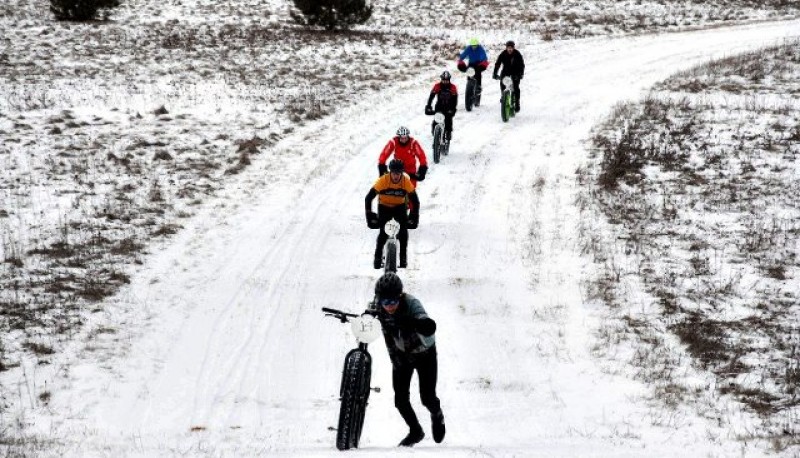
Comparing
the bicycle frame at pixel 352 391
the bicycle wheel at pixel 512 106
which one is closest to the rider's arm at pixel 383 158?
the bicycle frame at pixel 352 391

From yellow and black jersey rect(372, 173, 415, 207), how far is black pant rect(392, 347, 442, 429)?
454 centimetres

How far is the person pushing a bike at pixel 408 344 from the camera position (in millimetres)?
6473

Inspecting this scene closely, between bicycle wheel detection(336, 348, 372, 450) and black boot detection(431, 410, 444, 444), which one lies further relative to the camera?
black boot detection(431, 410, 444, 444)

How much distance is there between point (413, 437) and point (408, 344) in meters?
1.11

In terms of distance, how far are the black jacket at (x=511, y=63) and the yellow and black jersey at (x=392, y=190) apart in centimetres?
968

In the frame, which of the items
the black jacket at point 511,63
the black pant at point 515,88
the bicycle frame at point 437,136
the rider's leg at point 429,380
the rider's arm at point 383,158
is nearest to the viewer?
the rider's leg at point 429,380

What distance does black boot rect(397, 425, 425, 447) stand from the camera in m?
7.21

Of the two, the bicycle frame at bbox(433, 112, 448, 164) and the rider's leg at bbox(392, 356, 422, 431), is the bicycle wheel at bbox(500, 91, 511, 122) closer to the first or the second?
the bicycle frame at bbox(433, 112, 448, 164)

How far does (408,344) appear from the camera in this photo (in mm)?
6770

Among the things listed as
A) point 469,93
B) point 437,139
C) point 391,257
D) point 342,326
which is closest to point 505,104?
point 469,93

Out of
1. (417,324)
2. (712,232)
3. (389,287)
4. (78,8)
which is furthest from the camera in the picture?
(78,8)

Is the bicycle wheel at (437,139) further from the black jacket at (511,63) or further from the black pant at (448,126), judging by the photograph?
the black jacket at (511,63)

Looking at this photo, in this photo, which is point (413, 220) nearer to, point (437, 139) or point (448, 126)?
point (437, 139)

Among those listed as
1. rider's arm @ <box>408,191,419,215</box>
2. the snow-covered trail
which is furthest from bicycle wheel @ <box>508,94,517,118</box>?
rider's arm @ <box>408,191,419,215</box>
